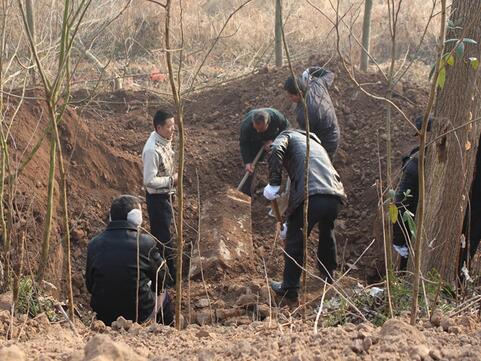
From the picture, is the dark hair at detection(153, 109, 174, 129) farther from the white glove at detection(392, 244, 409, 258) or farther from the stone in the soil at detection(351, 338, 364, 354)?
the stone in the soil at detection(351, 338, 364, 354)

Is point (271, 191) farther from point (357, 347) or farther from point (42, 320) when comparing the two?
point (357, 347)

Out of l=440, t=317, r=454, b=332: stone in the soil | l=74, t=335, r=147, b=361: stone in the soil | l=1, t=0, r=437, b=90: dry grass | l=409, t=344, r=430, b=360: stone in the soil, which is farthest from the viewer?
l=1, t=0, r=437, b=90: dry grass

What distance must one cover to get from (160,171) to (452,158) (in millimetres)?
2515

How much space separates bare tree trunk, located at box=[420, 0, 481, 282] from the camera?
4.91 metres

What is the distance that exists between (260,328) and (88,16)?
9.00 metres

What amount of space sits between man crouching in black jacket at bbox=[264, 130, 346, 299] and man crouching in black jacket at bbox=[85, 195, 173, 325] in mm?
1393

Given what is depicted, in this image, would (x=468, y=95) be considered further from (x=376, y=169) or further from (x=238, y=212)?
(x=376, y=169)

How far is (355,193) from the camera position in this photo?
28.6ft

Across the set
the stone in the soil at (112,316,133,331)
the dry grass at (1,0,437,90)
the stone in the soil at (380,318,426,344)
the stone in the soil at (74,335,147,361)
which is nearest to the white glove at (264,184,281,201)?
the stone in the soil at (112,316,133,331)

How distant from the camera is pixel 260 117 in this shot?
286 inches

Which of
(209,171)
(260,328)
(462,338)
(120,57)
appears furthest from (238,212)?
(120,57)

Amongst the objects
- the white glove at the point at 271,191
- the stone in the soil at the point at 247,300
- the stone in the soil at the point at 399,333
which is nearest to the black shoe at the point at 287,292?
the stone in the soil at the point at 247,300

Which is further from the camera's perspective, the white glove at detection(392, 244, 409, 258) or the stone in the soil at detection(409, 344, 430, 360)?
the white glove at detection(392, 244, 409, 258)

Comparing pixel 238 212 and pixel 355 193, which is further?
pixel 355 193
